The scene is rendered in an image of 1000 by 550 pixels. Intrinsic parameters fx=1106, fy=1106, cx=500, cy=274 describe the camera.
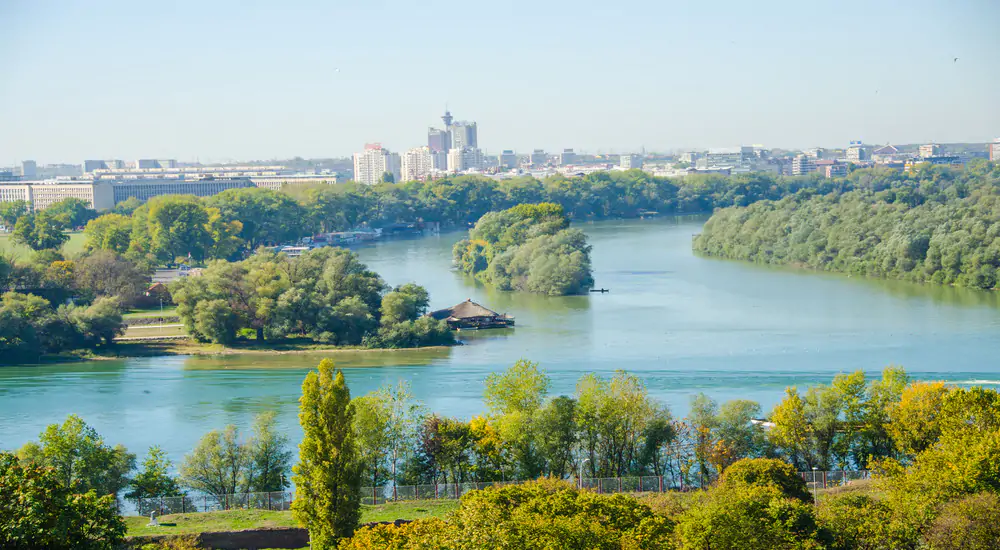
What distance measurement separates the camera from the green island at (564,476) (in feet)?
21.0

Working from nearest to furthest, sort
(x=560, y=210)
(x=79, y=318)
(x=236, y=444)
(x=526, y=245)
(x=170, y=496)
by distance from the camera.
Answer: (x=170, y=496)
(x=236, y=444)
(x=79, y=318)
(x=526, y=245)
(x=560, y=210)

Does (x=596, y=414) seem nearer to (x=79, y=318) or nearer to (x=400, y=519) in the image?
(x=400, y=519)

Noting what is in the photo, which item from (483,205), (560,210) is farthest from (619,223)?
(560,210)

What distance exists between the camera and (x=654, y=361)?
1560 centimetres

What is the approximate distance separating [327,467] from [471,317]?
11.8 meters

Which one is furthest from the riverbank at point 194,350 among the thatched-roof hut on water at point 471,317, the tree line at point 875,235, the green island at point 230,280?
the tree line at point 875,235

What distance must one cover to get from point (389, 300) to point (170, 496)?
8838mm

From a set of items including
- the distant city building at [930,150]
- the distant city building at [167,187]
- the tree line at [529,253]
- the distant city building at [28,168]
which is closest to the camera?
the tree line at [529,253]

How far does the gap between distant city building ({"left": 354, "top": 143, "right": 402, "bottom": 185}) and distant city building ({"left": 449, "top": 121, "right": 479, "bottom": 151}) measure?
1359 centimetres

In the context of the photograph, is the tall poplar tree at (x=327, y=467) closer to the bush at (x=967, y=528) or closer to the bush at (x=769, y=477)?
the bush at (x=769, y=477)

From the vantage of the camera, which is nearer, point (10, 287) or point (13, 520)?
point (13, 520)

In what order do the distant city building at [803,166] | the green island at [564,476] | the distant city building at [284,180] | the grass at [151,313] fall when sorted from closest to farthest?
the green island at [564,476]
the grass at [151,313]
the distant city building at [284,180]
the distant city building at [803,166]

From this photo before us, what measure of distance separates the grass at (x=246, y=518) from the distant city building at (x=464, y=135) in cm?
8961

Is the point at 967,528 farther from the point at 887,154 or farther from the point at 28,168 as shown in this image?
the point at 28,168
